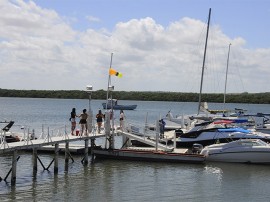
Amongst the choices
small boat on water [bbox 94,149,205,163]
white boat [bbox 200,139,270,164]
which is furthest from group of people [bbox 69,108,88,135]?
white boat [bbox 200,139,270,164]

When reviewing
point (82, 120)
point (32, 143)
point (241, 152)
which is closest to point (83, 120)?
point (82, 120)

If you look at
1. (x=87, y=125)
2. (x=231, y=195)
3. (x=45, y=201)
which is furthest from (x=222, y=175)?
(x=45, y=201)

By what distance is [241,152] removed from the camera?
30203 millimetres

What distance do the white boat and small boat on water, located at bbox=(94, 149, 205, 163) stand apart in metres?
1.37

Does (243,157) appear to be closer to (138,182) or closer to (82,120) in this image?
(138,182)

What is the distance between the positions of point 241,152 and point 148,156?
18.4ft

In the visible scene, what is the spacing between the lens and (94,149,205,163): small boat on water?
29750 mm

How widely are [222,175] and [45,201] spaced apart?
10.6 metres

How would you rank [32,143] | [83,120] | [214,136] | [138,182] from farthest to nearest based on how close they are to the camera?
[214,136]
[83,120]
[32,143]
[138,182]

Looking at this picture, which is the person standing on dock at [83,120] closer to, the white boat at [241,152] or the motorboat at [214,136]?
the white boat at [241,152]

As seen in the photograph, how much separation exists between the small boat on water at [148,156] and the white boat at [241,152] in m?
1.37

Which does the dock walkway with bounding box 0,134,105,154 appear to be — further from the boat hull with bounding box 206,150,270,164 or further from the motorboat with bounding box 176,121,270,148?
the motorboat with bounding box 176,121,270,148

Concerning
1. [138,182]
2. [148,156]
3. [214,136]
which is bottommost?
[138,182]

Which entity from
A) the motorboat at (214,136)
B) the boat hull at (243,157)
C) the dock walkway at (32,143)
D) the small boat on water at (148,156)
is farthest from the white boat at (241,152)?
the dock walkway at (32,143)
